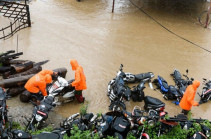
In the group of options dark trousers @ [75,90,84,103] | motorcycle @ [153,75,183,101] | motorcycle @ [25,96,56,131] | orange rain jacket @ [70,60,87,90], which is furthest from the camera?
motorcycle @ [153,75,183,101]

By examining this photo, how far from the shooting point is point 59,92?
827cm

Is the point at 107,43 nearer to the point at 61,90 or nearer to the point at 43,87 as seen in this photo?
the point at 61,90

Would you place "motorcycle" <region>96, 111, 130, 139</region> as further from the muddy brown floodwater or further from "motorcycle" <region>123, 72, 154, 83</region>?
"motorcycle" <region>123, 72, 154, 83</region>

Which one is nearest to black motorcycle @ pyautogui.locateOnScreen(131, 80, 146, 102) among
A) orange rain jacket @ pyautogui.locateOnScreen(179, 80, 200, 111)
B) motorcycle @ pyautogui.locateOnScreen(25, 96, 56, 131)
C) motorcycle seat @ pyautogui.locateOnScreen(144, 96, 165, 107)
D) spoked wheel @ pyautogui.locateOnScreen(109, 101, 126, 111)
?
motorcycle seat @ pyautogui.locateOnScreen(144, 96, 165, 107)

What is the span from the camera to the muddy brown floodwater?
1042 cm

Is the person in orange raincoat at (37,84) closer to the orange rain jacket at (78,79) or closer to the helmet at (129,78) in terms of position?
the orange rain jacket at (78,79)

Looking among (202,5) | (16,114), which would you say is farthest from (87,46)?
(202,5)

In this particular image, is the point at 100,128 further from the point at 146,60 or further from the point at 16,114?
the point at 146,60

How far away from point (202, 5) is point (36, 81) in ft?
68.0

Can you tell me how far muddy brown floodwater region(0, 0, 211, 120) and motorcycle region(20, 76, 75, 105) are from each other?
289 mm

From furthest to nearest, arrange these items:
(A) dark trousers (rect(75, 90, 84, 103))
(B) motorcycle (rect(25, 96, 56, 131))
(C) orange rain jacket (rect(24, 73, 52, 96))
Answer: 1. (A) dark trousers (rect(75, 90, 84, 103))
2. (C) orange rain jacket (rect(24, 73, 52, 96))
3. (B) motorcycle (rect(25, 96, 56, 131))

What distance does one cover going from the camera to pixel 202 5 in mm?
23547

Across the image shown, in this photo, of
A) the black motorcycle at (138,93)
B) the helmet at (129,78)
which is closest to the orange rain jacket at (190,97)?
the black motorcycle at (138,93)

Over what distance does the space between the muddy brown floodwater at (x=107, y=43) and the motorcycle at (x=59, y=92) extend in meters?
0.29
